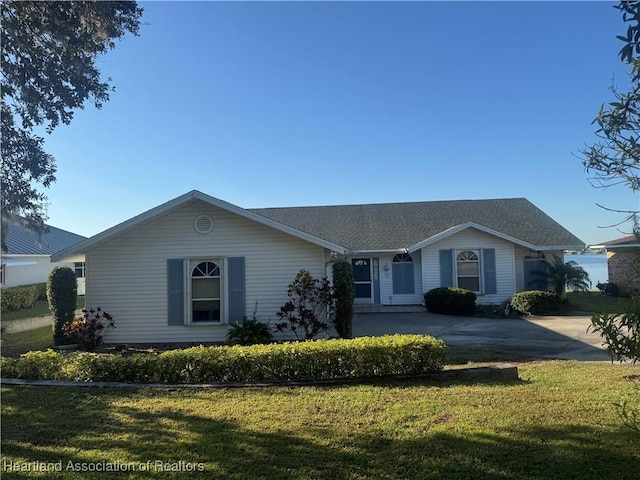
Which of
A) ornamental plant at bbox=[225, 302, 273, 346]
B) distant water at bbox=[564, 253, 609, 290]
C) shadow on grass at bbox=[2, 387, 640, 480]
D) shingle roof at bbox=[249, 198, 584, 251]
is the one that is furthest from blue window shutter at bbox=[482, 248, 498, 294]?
shadow on grass at bbox=[2, 387, 640, 480]

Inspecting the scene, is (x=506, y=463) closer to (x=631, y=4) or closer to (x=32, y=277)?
(x=631, y=4)

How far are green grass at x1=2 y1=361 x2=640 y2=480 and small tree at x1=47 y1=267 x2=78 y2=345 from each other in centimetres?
557

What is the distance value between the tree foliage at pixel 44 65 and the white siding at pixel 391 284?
13.8 metres

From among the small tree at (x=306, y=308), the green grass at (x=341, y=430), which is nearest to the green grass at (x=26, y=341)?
the green grass at (x=341, y=430)

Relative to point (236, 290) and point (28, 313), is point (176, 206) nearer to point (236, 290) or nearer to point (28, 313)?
point (236, 290)

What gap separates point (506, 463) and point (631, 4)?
3751 mm

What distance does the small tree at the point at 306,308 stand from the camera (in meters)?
10.9

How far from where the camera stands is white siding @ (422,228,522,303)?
18.3m

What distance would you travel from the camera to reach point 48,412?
18.0 ft

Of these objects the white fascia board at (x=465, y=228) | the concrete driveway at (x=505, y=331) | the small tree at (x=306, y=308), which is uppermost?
the white fascia board at (x=465, y=228)

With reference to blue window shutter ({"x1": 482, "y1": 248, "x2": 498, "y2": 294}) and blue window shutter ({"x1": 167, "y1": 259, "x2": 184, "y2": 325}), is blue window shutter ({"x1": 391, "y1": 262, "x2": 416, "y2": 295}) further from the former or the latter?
blue window shutter ({"x1": 167, "y1": 259, "x2": 184, "y2": 325})

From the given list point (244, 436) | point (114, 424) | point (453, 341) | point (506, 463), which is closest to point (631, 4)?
point (506, 463)

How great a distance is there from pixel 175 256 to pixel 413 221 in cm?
1417

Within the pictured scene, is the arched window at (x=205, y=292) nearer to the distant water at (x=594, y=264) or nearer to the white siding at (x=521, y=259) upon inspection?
the distant water at (x=594, y=264)
